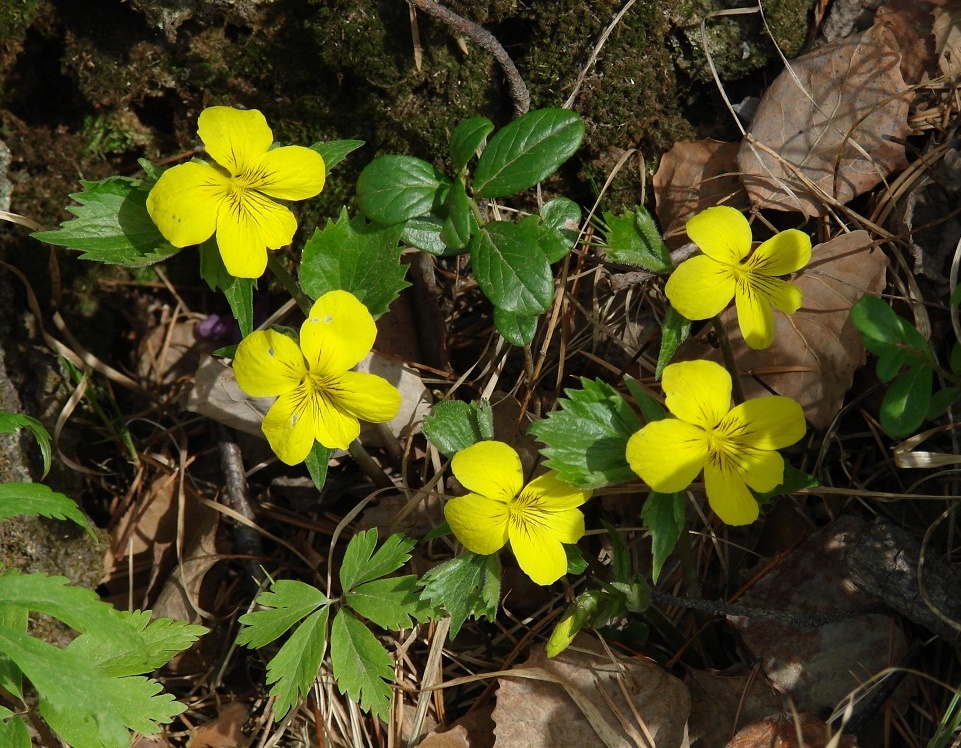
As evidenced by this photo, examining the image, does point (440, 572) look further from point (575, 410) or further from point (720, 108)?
point (720, 108)

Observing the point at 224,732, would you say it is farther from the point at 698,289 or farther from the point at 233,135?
the point at 698,289

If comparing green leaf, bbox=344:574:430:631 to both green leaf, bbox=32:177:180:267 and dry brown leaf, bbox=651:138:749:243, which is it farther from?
dry brown leaf, bbox=651:138:749:243

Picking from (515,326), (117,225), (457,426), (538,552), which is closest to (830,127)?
(515,326)

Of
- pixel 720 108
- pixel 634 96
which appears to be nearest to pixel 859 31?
pixel 720 108

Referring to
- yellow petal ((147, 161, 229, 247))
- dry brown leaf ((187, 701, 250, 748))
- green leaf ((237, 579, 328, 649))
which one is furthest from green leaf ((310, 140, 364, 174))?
dry brown leaf ((187, 701, 250, 748))

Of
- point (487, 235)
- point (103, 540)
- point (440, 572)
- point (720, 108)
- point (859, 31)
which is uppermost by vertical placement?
point (859, 31)
